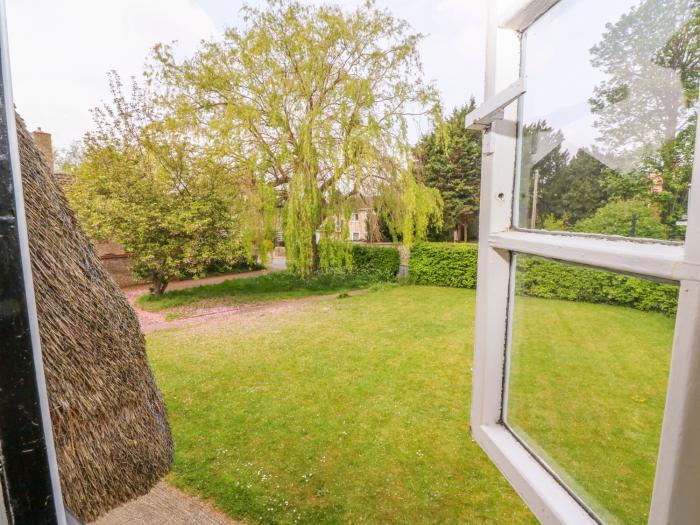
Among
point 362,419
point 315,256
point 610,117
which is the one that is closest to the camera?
point 610,117

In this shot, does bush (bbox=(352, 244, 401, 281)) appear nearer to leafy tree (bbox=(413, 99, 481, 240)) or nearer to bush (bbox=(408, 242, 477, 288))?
bush (bbox=(408, 242, 477, 288))

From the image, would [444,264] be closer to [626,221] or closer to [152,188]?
[152,188]

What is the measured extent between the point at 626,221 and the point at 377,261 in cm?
1200

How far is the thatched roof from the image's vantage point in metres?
1.44

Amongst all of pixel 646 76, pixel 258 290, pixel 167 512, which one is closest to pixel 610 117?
pixel 646 76

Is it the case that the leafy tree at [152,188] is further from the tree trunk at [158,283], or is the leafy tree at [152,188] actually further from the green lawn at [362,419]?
the green lawn at [362,419]

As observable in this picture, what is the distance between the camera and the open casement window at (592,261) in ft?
1.47

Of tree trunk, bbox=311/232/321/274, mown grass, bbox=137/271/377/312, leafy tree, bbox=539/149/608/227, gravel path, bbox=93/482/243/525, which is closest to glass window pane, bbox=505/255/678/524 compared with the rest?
leafy tree, bbox=539/149/608/227

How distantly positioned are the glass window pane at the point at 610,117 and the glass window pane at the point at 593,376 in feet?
0.37

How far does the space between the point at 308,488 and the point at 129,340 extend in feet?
5.85

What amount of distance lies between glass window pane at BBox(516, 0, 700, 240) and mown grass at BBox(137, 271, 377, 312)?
9.11 metres

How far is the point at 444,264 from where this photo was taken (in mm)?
11094

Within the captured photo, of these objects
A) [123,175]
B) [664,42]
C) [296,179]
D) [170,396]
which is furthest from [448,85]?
[664,42]

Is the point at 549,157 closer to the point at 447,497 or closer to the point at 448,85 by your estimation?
the point at 447,497
